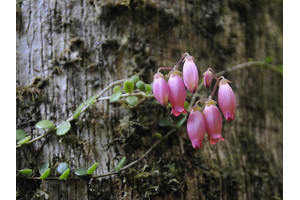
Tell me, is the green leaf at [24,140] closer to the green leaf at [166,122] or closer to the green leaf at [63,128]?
the green leaf at [63,128]

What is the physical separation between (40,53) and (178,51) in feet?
1.71

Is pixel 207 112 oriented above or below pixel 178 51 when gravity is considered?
below

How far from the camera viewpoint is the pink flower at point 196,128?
35.8 inches

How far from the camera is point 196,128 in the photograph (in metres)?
0.91

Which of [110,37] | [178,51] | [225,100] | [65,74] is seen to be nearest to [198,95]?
[178,51]

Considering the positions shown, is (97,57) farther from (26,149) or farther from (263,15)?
(263,15)

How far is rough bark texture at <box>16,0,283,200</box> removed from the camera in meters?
1.08

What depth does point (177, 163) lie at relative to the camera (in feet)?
3.67

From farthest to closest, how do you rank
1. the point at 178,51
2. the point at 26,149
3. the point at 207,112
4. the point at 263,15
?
the point at 263,15 < the point at 178,51 < the point at 26,149 < the point at 207,112

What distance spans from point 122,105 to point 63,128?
0.72 feet

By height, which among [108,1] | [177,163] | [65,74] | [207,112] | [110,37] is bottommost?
[177,163]

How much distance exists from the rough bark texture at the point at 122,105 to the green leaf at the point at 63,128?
5 centimetres

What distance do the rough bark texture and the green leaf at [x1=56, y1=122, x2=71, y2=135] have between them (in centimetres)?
5

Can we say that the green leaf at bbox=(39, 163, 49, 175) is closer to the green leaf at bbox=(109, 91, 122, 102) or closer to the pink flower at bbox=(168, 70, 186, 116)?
the green leaf at bbox=(109, 91, 122, 102)
